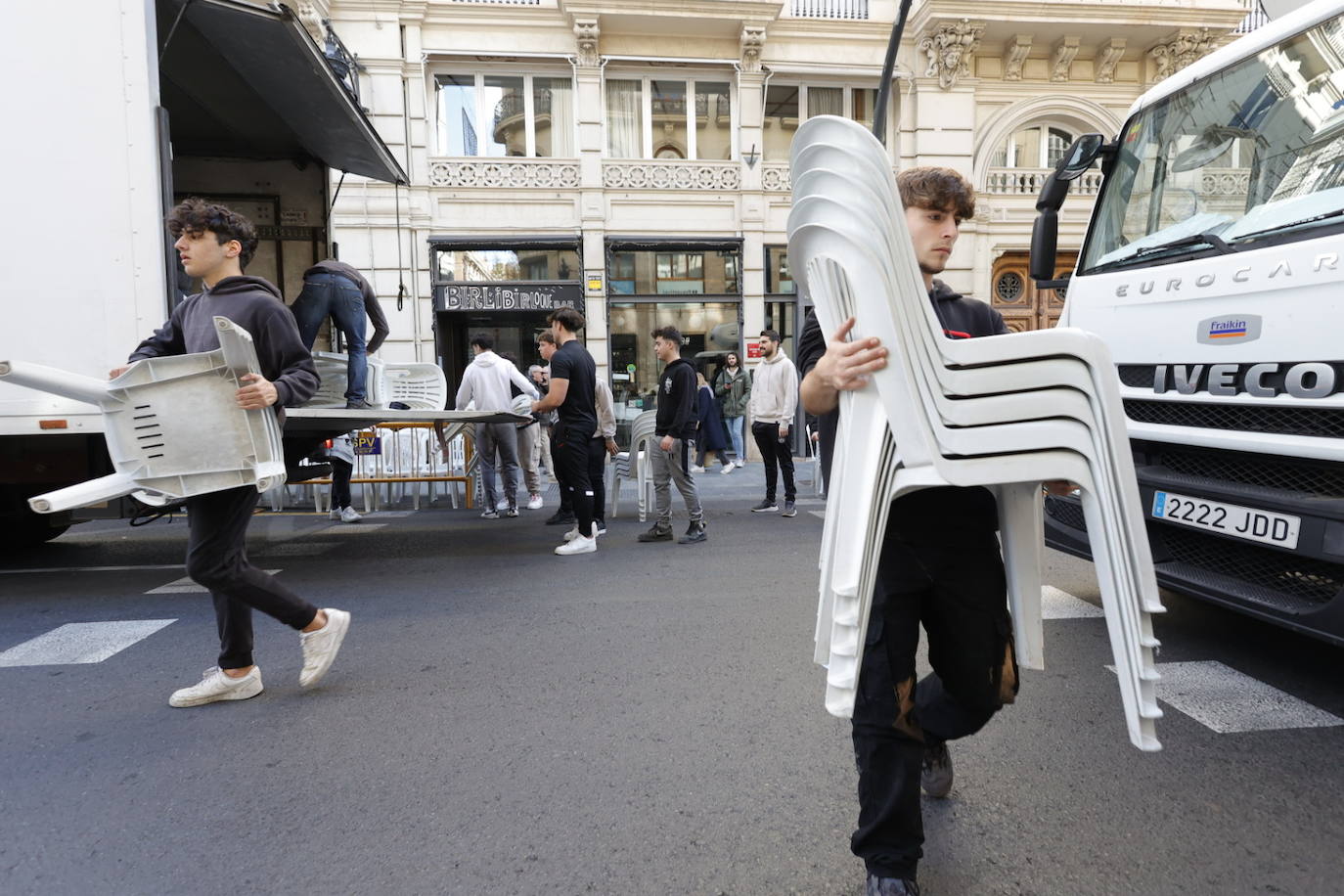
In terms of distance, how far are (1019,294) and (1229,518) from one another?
1322cm

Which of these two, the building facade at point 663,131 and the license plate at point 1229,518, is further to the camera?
the building facade at point 663,131

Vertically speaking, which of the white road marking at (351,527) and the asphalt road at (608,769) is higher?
the white road marking at (351,527)

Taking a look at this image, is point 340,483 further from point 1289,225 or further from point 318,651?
point 1289,225

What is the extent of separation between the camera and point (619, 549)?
21.0ft

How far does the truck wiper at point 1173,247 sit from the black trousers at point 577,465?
3858 mm

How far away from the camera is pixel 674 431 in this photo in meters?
6.66

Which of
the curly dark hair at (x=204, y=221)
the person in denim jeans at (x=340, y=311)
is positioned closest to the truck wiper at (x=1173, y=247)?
the curly dark hair at (x=204, y=221)

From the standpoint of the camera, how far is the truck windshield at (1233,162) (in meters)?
3.04

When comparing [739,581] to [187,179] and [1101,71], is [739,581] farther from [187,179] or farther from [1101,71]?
[1101,71]

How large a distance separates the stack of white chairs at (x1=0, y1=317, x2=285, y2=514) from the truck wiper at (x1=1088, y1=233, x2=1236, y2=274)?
3887 mm

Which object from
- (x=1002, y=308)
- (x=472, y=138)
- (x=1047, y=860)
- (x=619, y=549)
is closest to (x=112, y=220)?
(x=619, y=549)

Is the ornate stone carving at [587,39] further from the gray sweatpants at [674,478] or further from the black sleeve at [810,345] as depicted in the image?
the black sleeve at [810,345]

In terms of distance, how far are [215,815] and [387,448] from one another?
277 inches

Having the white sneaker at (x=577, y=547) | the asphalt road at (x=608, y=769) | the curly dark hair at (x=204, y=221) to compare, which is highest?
the curly dark hair at (x=204, y=221)
